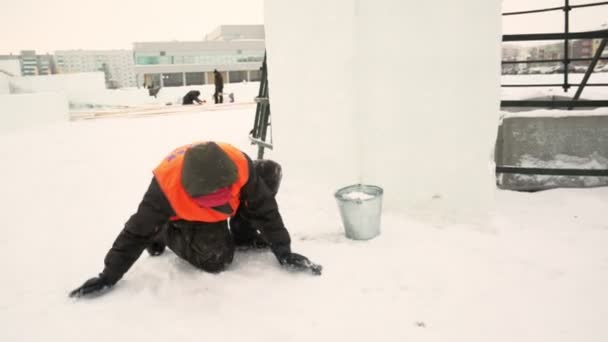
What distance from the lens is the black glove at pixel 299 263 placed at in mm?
2354

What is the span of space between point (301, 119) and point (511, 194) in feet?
5.90

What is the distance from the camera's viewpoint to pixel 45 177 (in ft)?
17.2

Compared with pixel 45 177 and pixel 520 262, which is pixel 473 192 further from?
pixel 45 177

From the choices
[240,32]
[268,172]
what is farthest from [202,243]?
[240,32]

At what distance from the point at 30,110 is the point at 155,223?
450 inches

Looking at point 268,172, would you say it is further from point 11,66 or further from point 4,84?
point 11,66

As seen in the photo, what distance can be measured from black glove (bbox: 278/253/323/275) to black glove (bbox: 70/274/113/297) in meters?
0.88

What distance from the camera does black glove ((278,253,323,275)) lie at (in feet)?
7.72

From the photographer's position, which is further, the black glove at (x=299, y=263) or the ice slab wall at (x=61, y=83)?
the ice slab wall at (x=61, y=83)

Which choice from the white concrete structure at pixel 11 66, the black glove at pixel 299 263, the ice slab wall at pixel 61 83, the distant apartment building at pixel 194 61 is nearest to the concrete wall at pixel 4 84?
the ice slab wall at pixel 61 83

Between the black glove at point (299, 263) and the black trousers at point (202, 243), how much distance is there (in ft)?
1.03

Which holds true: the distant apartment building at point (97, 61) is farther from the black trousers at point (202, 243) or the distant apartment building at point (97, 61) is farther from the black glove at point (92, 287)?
the black glove at point (92, 287)

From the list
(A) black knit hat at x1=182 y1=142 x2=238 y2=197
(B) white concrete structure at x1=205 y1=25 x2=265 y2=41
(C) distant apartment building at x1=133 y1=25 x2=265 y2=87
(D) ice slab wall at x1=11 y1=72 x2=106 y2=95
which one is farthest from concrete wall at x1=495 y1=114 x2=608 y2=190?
(B) white concrete structure at x1=205 y1=25 x2=265 y2=41

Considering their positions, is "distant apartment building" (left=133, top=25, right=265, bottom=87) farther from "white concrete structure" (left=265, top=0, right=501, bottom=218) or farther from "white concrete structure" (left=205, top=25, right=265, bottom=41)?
"white concrete structure" (left=265, top=0, right=501, bottom=218)
